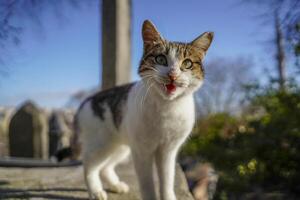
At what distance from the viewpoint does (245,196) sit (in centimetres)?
377


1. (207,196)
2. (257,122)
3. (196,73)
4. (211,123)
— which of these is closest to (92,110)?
(196,73)

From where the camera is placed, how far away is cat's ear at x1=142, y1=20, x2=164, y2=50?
71.0 inches

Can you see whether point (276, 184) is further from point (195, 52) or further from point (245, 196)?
point (195, 52)

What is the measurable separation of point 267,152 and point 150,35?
8.45 feet

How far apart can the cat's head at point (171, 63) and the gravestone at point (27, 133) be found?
12.2 ft

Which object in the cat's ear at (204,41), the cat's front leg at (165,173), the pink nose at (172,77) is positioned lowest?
the cat's front leg at (165,173)

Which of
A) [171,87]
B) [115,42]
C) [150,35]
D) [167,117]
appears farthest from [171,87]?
[115,42]

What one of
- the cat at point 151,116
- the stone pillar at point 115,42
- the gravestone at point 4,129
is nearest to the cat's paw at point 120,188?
the cat at point 151,116

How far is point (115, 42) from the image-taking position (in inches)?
132

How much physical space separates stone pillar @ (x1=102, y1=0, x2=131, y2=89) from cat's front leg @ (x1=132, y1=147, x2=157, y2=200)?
4.96 feet

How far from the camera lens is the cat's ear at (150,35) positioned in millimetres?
1804

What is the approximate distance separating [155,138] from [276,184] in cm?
244

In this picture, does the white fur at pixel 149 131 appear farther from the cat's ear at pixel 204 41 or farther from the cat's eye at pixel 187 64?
the cat's ear at pixel 204 41

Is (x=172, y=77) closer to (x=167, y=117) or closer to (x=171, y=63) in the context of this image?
(x=171, y=63)
